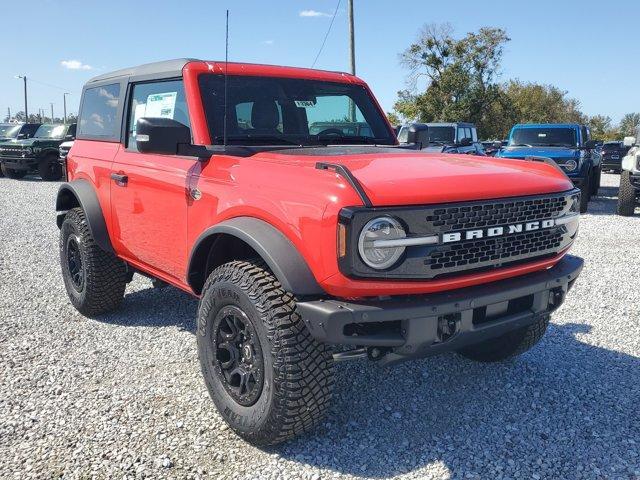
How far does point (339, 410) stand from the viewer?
318 cm

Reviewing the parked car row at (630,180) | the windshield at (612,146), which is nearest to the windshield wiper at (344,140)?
the parked car row at (630,180)

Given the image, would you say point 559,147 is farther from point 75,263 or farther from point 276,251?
point 276,251

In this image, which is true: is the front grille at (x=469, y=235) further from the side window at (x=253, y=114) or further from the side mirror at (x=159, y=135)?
the side window at (x=253, y=114)

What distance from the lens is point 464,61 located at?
32.9 m

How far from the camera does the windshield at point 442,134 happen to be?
46.8 ft

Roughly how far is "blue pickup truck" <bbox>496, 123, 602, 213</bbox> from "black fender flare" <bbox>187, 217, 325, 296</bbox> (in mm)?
9503

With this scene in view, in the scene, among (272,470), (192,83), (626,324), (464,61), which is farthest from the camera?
(464,61)

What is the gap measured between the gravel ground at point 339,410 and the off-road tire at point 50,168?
1515 centimetres

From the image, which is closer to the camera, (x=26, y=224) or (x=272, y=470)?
(x=272, y=470)

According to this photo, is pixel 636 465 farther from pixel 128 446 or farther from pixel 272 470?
pixel 128 446

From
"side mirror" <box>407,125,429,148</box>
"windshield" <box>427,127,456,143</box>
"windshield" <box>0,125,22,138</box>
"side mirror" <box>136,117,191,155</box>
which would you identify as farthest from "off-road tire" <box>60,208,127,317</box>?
"windshield" <box>0,125,22,138</box>

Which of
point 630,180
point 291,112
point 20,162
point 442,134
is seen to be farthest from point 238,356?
point 20,162

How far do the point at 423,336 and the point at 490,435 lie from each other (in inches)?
35.1

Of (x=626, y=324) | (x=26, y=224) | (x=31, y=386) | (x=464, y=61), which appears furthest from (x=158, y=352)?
(x=464, y=61)
